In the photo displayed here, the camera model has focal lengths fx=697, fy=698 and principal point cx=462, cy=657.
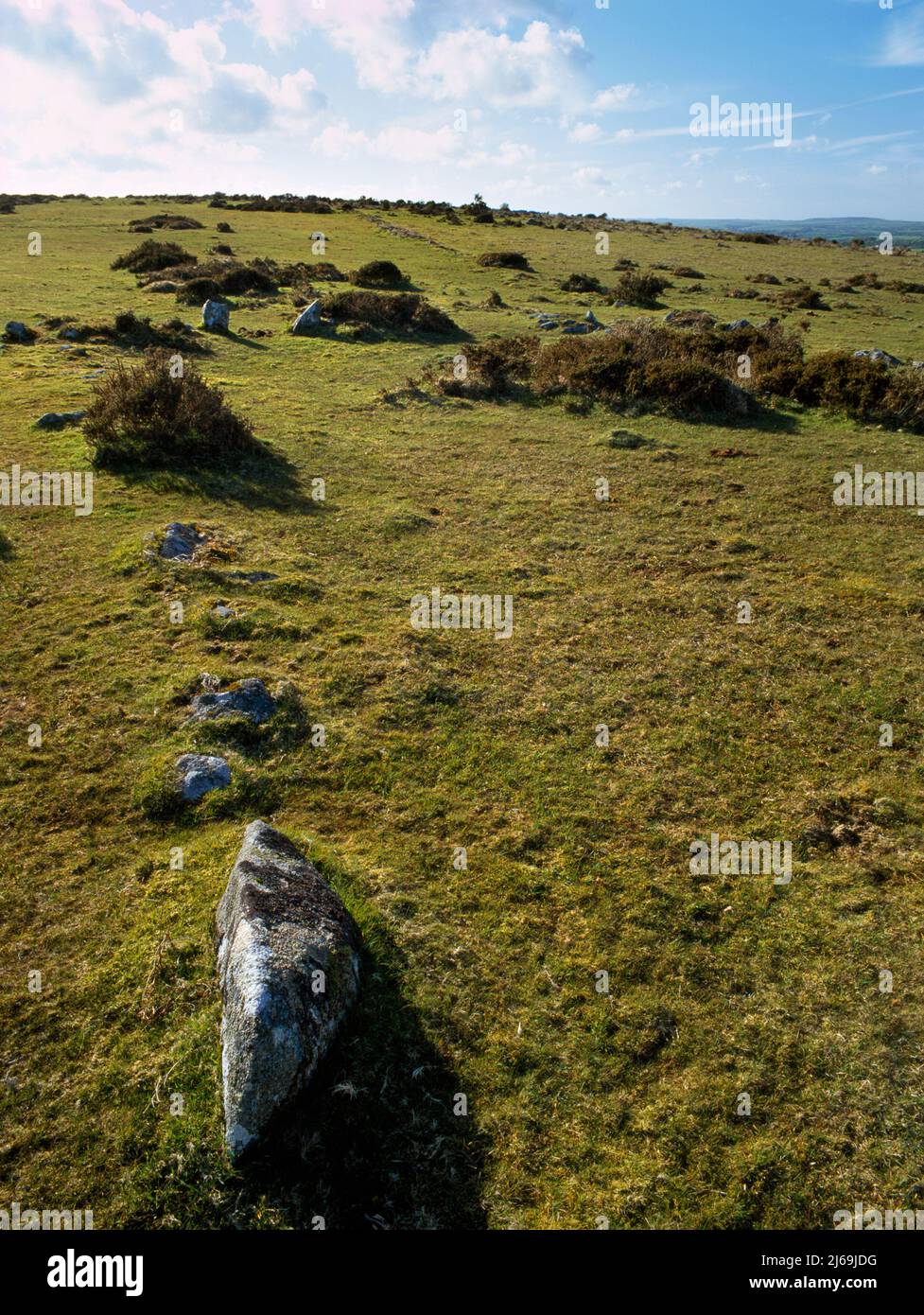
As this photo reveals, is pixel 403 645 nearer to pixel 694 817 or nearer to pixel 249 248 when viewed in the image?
pixel 694 817

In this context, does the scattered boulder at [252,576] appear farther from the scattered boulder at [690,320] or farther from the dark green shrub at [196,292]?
the dark green shrub at [196,292]

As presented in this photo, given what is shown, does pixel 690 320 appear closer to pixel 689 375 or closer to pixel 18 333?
pixel 689 375

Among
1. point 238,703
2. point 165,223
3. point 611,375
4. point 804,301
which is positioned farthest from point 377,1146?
point 165,223

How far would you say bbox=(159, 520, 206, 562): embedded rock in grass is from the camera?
1186 centimetres

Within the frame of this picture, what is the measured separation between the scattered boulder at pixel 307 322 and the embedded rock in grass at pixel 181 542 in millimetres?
18987

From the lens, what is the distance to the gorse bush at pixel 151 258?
37625mm

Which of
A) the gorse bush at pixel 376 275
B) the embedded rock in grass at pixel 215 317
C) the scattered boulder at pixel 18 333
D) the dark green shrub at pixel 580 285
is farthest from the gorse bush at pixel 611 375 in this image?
the dark green shrub at pixel 580 285

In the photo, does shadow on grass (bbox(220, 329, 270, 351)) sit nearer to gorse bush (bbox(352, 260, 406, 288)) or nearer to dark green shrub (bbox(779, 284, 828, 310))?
gorse bush (bbox(352, 260, 406, 288))

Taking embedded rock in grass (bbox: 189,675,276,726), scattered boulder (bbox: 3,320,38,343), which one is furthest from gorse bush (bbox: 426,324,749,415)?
embedded rock in grass (bbox: 189,675,276,726)

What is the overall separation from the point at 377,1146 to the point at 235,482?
1347cm

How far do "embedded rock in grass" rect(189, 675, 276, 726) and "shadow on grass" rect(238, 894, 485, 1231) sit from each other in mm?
4013

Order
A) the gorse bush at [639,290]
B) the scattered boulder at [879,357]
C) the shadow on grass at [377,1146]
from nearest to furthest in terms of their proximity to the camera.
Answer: the shadow on grass at [377,1146]
the scattered boulder at [879,357]
the gorse bush at [639,290]

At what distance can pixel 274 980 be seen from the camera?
181 inches

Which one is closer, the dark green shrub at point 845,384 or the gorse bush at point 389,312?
the dark green shrub at point 845,384
